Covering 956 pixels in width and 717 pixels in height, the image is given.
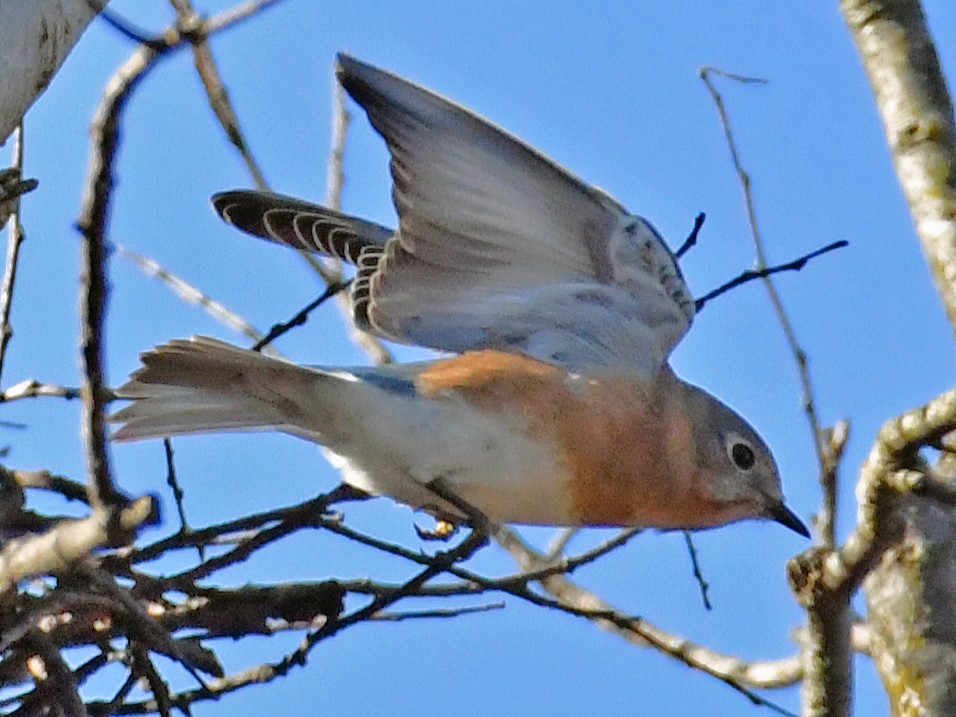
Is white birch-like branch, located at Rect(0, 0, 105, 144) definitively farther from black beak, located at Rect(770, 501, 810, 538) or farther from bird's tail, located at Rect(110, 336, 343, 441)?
black beak, located at Rect(770, 501, 810, 538)

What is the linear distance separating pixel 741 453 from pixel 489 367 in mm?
1043

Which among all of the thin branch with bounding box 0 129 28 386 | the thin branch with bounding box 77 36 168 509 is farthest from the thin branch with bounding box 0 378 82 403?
the thin branch with bounding box 77 36 168 509

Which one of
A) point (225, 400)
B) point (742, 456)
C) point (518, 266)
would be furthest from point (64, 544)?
point (742, 456)

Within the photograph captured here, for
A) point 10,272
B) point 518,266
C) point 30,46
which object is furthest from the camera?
point 518,266

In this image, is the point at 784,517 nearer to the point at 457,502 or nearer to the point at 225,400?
the point at 457,502

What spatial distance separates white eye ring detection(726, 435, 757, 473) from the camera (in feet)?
16.4

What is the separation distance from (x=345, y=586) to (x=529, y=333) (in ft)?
4.27

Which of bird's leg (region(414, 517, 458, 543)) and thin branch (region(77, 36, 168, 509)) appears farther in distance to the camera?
bird's leg (region(414, 517, 458, 543))

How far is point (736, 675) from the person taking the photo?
5066mm

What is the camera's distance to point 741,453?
5047mm

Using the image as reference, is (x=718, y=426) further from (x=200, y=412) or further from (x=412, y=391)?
(x=200, y=412)

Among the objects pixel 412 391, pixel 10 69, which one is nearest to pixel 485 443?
pixel 412 391

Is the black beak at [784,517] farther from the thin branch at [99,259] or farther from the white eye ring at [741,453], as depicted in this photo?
the thin branch at [99,259]

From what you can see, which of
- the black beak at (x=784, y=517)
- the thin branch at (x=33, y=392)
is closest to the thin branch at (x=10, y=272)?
the thin branch at (x=33, y=392)
